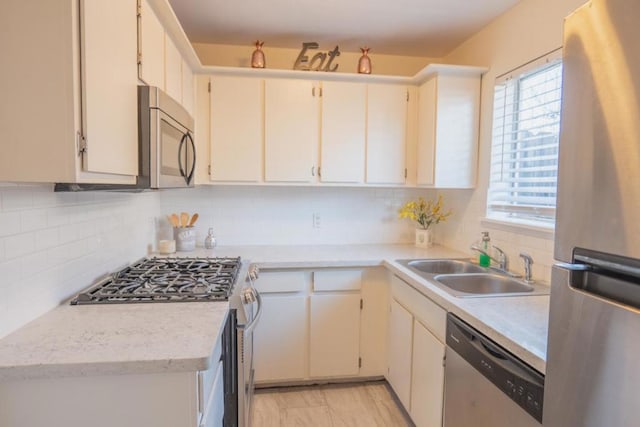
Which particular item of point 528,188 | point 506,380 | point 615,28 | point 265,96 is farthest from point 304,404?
point 615,28

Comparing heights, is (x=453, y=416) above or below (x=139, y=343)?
below

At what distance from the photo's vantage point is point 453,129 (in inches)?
95.7

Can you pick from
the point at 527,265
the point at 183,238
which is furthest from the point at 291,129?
the point at 527,265

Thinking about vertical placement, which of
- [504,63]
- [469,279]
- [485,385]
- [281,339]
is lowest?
[281,339]

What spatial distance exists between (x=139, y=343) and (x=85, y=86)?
0.74m

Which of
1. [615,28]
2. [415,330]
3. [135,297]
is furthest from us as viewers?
[415,330]

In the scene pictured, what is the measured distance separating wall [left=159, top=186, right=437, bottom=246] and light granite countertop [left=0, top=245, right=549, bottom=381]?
1284mm

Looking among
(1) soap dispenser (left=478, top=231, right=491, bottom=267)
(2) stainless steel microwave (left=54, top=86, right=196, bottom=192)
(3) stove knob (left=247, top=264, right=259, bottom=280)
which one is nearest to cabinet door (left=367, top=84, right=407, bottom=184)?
(1) soap dispenser (left=478, top=231, right=491, bottom=267)

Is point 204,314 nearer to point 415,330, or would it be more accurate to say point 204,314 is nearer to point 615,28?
point 415,330

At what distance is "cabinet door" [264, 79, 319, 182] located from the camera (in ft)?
8.23

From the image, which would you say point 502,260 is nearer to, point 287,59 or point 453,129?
point 453,129

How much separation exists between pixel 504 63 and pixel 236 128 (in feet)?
5.69

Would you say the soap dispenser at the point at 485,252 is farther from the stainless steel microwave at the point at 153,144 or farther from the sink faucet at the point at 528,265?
the stainless steel microwave at the point at 153,144

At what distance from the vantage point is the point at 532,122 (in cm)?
198
